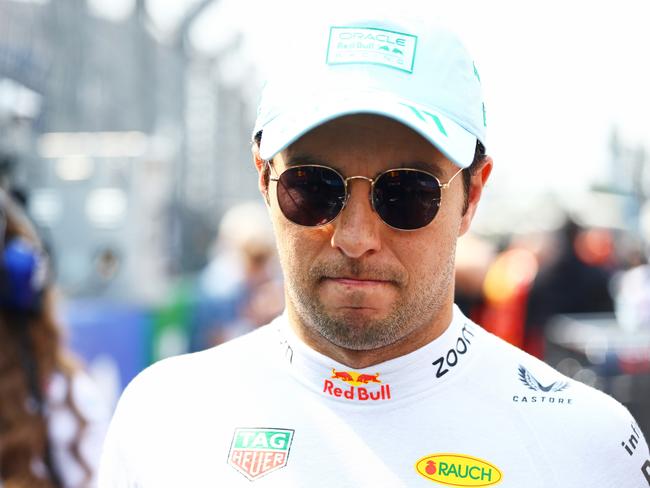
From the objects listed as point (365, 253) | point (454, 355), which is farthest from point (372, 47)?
point (454, 355)

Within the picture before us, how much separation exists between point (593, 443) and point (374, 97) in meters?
0.78

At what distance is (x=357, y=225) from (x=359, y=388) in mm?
330

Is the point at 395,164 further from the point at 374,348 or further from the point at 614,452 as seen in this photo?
the point at 614,452

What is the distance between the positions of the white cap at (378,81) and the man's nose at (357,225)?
16cm

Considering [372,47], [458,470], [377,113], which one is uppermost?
[372,47]

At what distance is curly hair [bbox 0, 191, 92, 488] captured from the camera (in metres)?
2.94

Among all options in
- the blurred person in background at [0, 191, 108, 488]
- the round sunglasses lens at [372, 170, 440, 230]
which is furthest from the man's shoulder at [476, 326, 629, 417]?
the blurred person in background at [0, 191, 108, 488]

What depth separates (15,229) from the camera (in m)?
3.14

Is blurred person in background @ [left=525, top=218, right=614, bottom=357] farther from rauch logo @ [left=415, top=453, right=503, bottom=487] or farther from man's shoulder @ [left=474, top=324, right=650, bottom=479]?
rauch logo @ [left=415, top=453, right=503, bottom=487]

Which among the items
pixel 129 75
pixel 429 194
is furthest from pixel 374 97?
pixel 129 75

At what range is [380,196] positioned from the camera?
160 centimetres

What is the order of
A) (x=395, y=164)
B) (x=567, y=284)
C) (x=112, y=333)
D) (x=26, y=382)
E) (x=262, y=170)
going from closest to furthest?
1. (x=395, y=164)
2. (x=262, y=170)
3. (x=26, y=382)
4. (x=112, y=333)
5. (x=567, y=284)

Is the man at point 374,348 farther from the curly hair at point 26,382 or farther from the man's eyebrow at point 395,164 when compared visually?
the curly hair at point 26,382

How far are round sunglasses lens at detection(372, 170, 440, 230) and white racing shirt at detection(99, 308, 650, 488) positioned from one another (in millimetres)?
269
